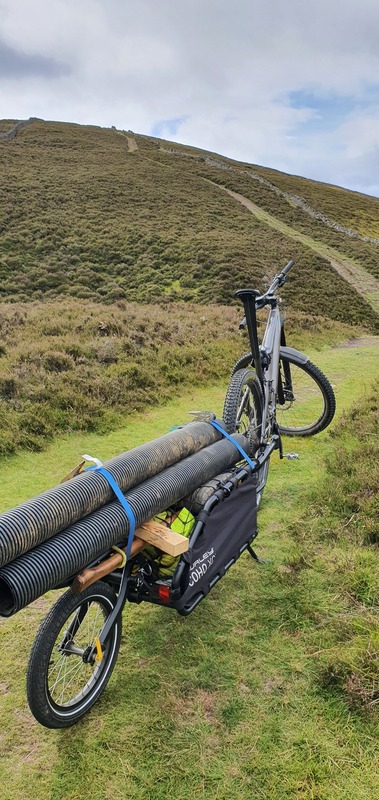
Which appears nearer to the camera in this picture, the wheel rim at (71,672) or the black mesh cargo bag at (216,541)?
the wheel rim at (71,672)

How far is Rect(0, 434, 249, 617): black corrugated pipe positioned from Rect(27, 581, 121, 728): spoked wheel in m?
0.22

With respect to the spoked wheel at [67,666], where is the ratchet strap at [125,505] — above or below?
above

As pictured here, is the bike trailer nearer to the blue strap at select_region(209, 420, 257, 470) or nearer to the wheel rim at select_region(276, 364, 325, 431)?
the blue strap at select_region(209, 420, 257, 470)

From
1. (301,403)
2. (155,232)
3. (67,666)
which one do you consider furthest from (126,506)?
(155,232)

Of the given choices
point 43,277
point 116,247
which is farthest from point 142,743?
point 116,247

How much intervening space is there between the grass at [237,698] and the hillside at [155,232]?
17.1 m

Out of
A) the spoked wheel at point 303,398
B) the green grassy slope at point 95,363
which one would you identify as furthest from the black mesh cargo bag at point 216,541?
the green grassy slope at point 95,363

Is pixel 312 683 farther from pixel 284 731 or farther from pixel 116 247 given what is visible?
pixel 116 247

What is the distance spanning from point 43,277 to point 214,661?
69.5ft

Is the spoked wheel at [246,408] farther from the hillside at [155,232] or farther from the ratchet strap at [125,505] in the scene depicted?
the hillside at [155,232]

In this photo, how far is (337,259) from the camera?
29578mm

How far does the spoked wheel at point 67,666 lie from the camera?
93.4 inches

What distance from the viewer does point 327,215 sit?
140 ft

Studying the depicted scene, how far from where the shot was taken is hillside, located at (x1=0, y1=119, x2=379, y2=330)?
21656 millimetres
